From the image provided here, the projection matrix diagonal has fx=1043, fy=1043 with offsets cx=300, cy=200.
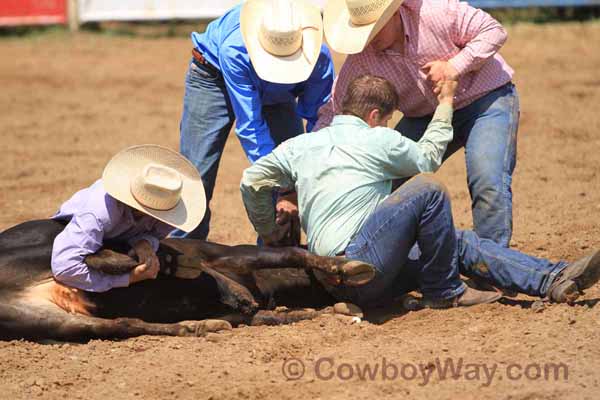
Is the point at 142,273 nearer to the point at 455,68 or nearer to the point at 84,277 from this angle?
the point at 84,277

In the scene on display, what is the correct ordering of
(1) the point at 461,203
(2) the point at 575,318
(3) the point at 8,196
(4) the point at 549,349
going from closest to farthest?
(4) the point at 549,349 < (2) the point at 575,318 < (1) the point at 461,203 < (3) the point at 8,196

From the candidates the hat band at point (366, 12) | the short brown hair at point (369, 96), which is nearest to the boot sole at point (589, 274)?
the short brown hair at point (369, 96)

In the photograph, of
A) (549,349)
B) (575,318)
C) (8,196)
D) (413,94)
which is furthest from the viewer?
(8,196)

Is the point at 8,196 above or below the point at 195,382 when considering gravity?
below

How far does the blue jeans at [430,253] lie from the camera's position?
4902 millimetres

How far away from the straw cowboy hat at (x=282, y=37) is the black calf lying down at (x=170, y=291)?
0.94 metres

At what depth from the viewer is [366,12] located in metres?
5.21

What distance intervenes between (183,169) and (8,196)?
3454 mm

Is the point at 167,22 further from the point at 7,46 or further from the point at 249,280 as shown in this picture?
the point at 249,280

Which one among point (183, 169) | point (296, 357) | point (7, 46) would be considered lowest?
point (7, 46)

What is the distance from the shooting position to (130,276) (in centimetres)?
506

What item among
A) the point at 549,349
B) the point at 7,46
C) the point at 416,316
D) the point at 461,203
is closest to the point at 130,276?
the point at 416,316

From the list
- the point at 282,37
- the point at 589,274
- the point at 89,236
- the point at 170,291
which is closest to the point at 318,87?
the point at 282,37

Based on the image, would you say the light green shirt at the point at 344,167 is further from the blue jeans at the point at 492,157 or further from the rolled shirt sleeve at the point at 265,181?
the blue jeans at the point at 492,157
